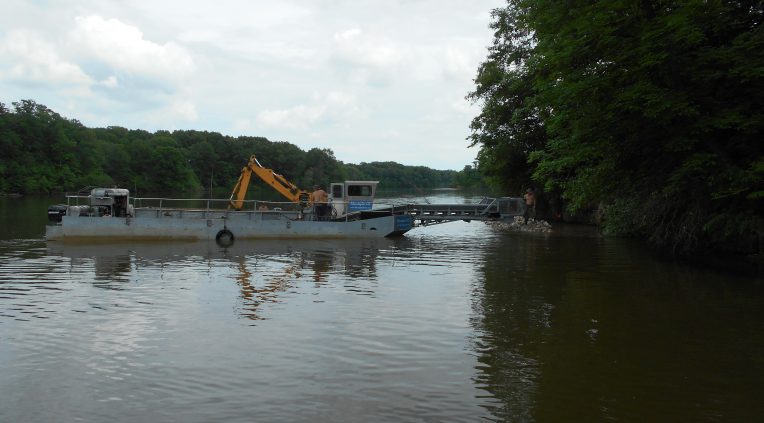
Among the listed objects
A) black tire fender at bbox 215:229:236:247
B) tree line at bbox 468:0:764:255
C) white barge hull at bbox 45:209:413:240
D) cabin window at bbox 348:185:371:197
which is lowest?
black tire fender at bbox 215:229:236:247

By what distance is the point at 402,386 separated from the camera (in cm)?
759

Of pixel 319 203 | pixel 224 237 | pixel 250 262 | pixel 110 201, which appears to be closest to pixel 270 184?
pixel 319 203

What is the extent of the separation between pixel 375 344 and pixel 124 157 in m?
132

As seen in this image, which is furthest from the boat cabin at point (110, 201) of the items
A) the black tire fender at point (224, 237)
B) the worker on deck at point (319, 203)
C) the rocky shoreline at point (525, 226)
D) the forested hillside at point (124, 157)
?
the forested hillside at point (124, 157)

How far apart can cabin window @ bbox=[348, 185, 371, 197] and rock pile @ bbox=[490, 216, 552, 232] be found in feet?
31.8

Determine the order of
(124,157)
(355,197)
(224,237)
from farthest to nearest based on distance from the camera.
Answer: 1. (124,157)
2. (355,197)
3. (224,237)

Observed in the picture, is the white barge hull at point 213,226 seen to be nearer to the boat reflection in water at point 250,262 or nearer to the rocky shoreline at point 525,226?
the boat reflection in water at point 250,262

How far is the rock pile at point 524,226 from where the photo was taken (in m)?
34.0

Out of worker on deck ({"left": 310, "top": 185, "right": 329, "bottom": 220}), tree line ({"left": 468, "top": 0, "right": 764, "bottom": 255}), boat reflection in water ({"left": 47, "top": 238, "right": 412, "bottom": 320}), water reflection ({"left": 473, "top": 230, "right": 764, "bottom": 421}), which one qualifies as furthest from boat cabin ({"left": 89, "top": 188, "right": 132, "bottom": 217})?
tree line ({"left": 468, "top": 0, "right": 764, "bottom": 255})

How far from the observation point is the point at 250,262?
1991cm

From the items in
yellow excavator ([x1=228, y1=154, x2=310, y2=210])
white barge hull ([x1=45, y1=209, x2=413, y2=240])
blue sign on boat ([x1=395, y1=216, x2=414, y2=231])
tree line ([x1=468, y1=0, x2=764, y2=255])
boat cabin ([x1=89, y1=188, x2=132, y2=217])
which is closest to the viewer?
tree line ([x1=468, y1=0, x2=764, y2=255])

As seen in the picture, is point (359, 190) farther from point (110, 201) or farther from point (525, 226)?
point (110, 201)

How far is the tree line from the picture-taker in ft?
53.6

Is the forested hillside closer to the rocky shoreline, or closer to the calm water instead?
the rocky shoreline
